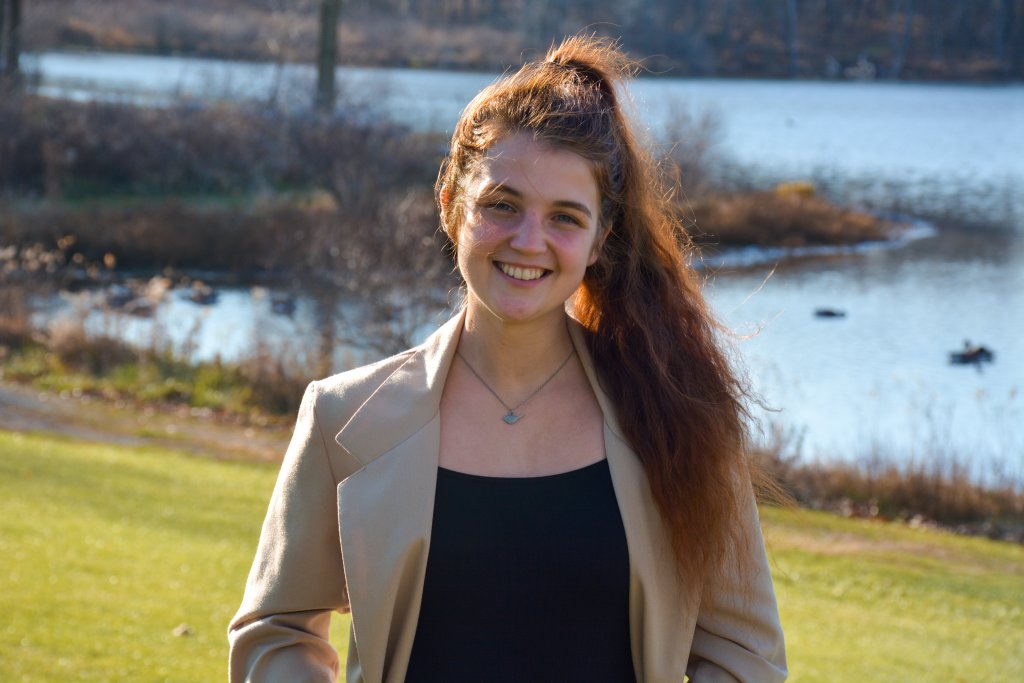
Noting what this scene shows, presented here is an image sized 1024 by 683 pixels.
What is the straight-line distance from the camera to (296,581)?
7.44 ft

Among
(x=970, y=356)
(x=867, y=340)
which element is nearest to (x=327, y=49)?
(x=867, y=340)

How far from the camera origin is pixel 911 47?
7600 centimetres

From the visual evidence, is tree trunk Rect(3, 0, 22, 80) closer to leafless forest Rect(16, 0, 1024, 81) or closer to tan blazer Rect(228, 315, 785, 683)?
leafless forest Rect(16, 0, 1024, 81)

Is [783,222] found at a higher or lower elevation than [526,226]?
lower

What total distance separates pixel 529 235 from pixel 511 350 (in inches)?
10.4

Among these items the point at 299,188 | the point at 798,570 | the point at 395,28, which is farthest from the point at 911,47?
the point at 798,570

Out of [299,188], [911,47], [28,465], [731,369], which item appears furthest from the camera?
[911,47]

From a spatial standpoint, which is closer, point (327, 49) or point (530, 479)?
point (530, 479)

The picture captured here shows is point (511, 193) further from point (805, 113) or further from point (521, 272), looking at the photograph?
point (805, 113)

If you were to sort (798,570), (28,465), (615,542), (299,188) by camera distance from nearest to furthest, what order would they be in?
(615,542) → (798,570) → (28,465) → (299,188)

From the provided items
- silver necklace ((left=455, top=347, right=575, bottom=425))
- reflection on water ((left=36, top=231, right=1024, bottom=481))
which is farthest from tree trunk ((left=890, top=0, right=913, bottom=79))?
silver necklace ((left=455, top=347, right=575, bottom=425))

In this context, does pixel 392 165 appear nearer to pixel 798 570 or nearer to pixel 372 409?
pixel 798 570

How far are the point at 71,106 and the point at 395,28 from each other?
2263cm

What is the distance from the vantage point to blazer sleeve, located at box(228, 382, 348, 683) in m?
2.26
